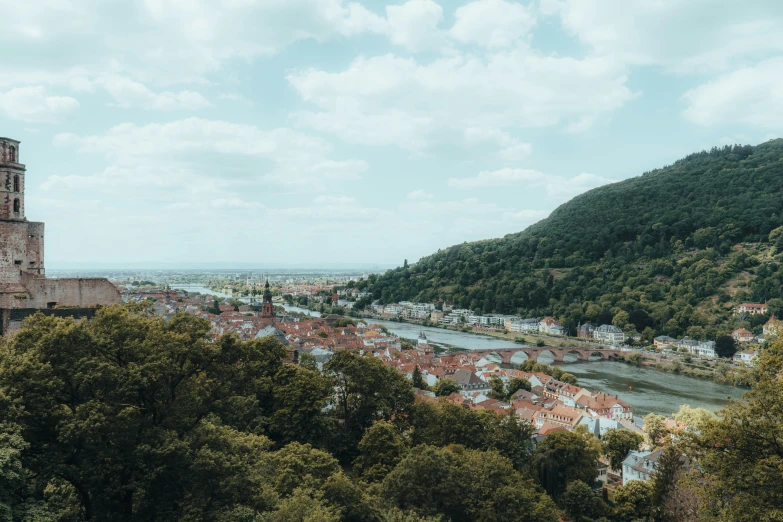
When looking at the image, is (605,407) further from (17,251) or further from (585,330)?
(585,330)

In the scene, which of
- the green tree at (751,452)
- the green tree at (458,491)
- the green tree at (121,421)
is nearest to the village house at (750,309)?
the green tree at (458,491)

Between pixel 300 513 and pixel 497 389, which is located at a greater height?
pixel 300 513

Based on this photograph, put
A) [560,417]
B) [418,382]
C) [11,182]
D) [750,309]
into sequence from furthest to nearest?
[750,309] → [418,382] → [560,417] → [11,182]

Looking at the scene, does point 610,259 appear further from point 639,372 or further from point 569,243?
point 639,372

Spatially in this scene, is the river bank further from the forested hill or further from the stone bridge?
the forested hill

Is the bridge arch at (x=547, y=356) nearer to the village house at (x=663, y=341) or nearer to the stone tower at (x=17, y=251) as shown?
the village house at (x=663, y=341)

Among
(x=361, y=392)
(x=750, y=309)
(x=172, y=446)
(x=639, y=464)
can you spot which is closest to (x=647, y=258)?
(x=750, y=309)

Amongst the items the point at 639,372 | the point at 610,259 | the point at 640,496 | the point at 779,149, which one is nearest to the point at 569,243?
the point at 610,259
